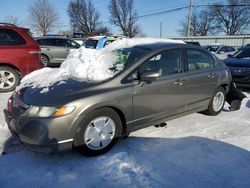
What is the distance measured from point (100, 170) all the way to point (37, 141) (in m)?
Result: 0.86

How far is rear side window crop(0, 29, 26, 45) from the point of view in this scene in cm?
752

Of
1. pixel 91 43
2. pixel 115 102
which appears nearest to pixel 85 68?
pixel 115 102

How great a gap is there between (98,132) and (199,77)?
91.2 inches

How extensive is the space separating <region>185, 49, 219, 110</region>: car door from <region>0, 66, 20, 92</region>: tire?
4901 millimetres

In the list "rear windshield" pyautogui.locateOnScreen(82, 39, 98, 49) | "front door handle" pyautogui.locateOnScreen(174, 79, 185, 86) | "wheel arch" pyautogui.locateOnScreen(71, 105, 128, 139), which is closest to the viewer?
"wheel arch" pyautogui.locateOnScreen(71, 105, 128, 139)

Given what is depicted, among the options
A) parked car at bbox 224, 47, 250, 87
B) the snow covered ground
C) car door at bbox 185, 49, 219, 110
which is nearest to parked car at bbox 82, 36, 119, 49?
parked car at bbox 224, 47, 250, 87

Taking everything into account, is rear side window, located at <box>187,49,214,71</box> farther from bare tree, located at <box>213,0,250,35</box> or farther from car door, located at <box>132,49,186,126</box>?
bare tree, located at <box>213,0,250,35</box>

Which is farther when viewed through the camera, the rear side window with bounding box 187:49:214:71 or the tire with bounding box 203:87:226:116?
the tire with bounding box 203:87:226:116

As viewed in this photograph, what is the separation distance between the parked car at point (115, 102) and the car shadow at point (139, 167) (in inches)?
10.6

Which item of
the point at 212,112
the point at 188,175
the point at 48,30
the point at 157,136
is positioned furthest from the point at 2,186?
the point at 48,30

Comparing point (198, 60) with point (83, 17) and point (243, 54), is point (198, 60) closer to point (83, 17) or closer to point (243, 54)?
point (243, 54)

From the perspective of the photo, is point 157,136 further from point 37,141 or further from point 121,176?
point 37,141

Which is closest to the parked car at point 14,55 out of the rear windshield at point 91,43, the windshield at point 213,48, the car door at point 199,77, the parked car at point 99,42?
the car door at point 199,77

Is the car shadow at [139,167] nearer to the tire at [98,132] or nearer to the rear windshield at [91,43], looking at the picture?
the tire at [98,132]
